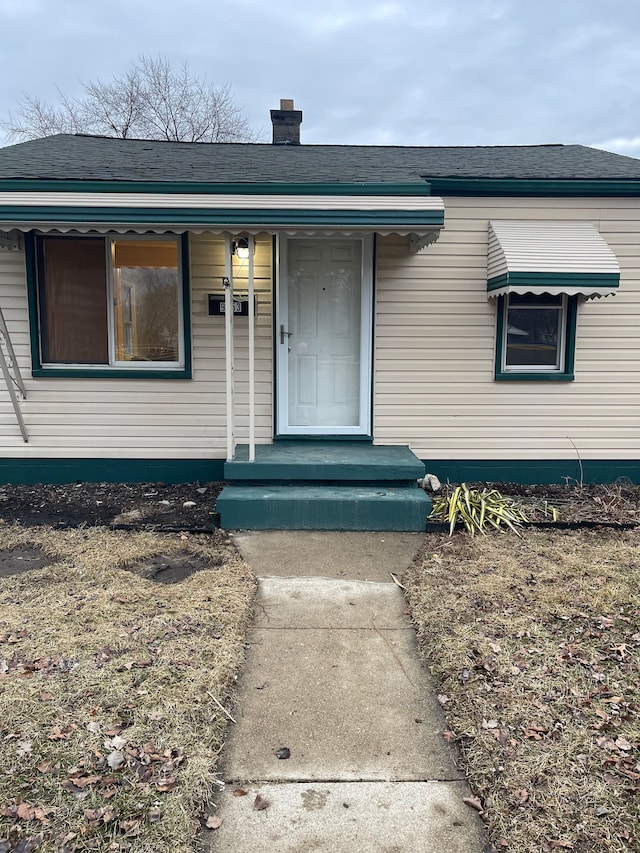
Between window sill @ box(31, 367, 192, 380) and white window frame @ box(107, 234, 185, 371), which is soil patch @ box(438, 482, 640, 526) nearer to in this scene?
window sill @ box(31, 367, 192, 380)

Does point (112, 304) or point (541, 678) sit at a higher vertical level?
point (112, 304)

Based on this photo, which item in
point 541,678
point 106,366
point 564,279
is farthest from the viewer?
point 106,366

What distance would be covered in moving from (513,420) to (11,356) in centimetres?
531

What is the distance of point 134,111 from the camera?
2186 cm

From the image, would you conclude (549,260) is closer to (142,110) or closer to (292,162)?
(292,162)

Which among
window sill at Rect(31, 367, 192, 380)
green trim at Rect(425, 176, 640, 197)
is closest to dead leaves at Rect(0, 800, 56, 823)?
window sill at Rect(31, 367, 192, 380)

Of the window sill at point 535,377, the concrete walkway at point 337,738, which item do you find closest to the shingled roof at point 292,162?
the window sill at point 535,377

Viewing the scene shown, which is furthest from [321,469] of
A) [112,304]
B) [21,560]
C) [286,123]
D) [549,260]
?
[286,123]

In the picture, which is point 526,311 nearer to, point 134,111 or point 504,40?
point 134,111

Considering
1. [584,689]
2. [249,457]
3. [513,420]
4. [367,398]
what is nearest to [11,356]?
[249,457]

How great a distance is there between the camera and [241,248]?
19.1 feet

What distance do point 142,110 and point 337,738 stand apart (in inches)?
957

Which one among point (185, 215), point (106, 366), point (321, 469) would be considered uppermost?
point (185, 215)

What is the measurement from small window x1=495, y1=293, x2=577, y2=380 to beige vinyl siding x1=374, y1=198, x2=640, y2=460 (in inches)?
4.3
